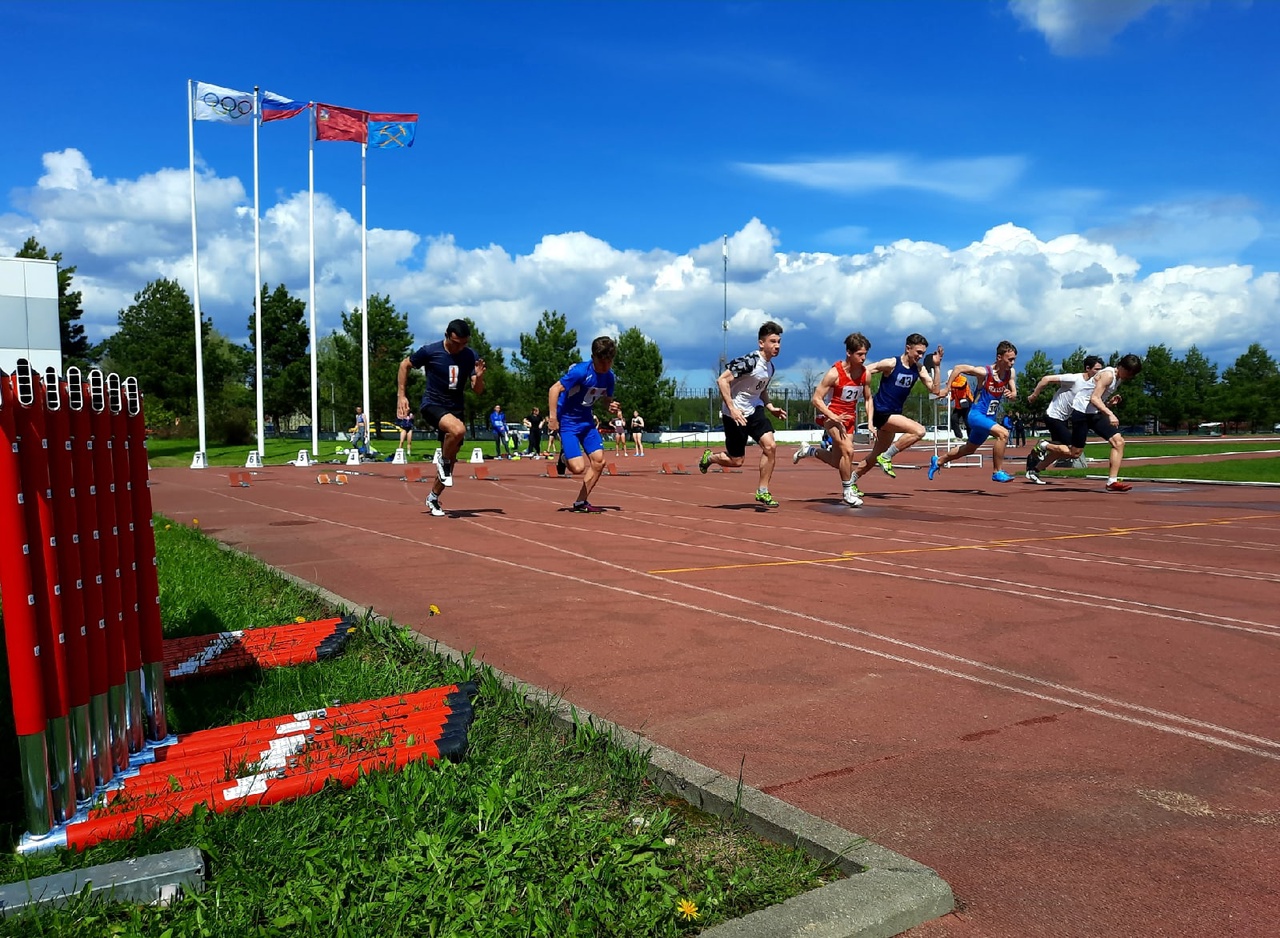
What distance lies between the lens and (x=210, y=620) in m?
5.72

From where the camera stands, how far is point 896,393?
13727 mm

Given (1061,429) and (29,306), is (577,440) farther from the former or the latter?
(29,306)

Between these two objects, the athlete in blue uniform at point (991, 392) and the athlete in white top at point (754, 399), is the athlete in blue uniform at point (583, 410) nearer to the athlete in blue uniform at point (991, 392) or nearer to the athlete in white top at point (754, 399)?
the athlete in white top at point (754, 399)

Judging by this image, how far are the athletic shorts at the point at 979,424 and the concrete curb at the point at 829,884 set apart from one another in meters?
14.3

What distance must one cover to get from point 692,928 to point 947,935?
648 millimetres

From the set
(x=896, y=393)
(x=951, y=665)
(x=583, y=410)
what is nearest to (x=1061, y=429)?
(x=896, y=393)

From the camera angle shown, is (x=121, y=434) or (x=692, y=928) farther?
(x=121, y=434)

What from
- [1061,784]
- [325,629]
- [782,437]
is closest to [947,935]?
[1061,784]

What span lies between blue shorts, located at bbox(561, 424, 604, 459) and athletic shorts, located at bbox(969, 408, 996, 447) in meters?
7.53

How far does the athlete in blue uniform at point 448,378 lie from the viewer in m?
11.3

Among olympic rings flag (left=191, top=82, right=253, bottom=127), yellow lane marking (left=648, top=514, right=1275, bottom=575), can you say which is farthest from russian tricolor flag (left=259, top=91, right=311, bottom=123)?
yellow lane marking (left=648, top=514, right=1275, bottom=575)

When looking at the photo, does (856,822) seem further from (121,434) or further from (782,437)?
(782,437)

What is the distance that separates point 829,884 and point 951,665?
99.7 inches

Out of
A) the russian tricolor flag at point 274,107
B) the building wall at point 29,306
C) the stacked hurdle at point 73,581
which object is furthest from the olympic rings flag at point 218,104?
the stacked hurdle at point 73,581
